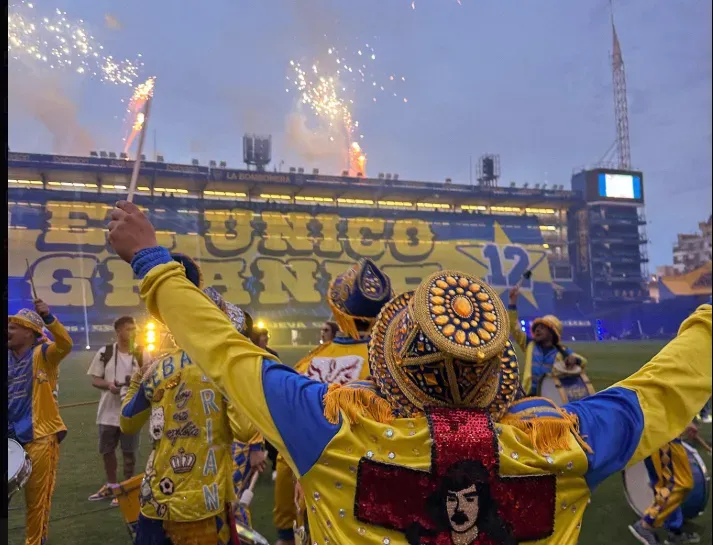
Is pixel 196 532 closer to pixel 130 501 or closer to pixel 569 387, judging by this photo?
pixel 130 501

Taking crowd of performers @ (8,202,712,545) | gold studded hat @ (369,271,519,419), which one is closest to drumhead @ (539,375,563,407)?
crowd of performers @ (8,202,712,545)

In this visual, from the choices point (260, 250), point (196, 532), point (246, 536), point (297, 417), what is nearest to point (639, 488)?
point (246, 536)

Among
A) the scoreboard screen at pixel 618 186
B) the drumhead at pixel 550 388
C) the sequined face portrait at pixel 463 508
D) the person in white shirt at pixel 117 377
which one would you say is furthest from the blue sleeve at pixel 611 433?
the scoreboard screen at pixel 618 186

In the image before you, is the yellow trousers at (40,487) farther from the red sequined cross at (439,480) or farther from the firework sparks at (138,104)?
the red sequined cross at (439,480)

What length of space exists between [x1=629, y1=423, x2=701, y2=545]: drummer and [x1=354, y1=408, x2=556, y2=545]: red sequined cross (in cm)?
347

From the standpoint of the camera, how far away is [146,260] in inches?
47.9

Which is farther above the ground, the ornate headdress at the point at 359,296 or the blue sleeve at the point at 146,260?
the blue sleeve at the point at 146,260

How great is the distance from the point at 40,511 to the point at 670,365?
269 cm

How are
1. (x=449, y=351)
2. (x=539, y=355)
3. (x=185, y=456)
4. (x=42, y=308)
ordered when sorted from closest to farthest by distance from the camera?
(x=449, y=351) → (x=185, y=456) → (x=42, y=308) → (x=539, y=355)

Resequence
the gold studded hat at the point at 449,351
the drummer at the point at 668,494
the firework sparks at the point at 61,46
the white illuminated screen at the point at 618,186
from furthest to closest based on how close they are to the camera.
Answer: the white illuminated screen at the point at 618,186 → the drummer at the point at 668,494 → the firework sparks at the point at 61,46 → the gold studded hat at the point at 449,351

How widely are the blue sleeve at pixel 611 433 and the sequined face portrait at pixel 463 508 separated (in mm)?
307

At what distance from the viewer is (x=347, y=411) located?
1.28 meters

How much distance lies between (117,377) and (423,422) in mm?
4605

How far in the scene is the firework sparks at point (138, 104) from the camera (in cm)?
211
